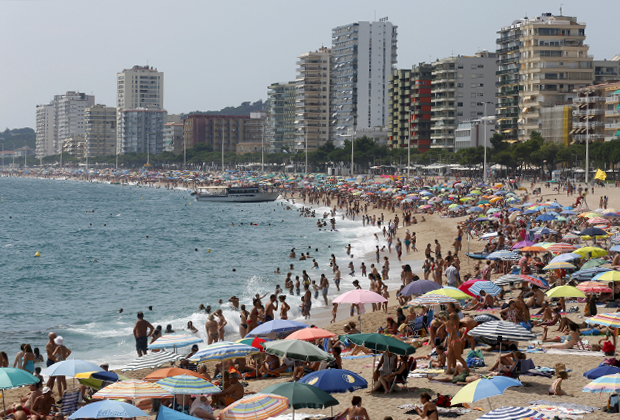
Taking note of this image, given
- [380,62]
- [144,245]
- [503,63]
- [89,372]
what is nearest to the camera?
[89,372]

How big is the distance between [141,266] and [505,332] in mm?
35372

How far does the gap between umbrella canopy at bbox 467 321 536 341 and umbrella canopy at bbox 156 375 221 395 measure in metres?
5.14

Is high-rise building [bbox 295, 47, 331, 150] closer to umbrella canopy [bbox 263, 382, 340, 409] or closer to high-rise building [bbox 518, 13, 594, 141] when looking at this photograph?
high-rise building [bbox 518, 13, 594, 141]

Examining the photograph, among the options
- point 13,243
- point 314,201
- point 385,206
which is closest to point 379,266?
point 385,206

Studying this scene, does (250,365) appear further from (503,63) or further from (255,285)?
(503,63)

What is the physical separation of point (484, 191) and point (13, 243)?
1556 inches

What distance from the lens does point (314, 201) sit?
9319 cm

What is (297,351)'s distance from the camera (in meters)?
13.3

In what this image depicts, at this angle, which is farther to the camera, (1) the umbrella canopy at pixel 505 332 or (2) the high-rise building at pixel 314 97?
(2) the high-rise building at pixel 314 97

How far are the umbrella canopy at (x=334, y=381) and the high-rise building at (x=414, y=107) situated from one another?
5100 inches

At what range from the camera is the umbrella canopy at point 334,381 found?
11852 mm

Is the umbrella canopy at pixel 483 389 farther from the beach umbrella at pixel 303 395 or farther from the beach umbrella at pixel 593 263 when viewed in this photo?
the beach umbrella at pixel 593 263

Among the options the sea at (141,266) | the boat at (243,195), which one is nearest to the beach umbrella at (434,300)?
the sea at (141,266)

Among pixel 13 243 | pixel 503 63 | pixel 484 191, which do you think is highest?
pixel 503 63
